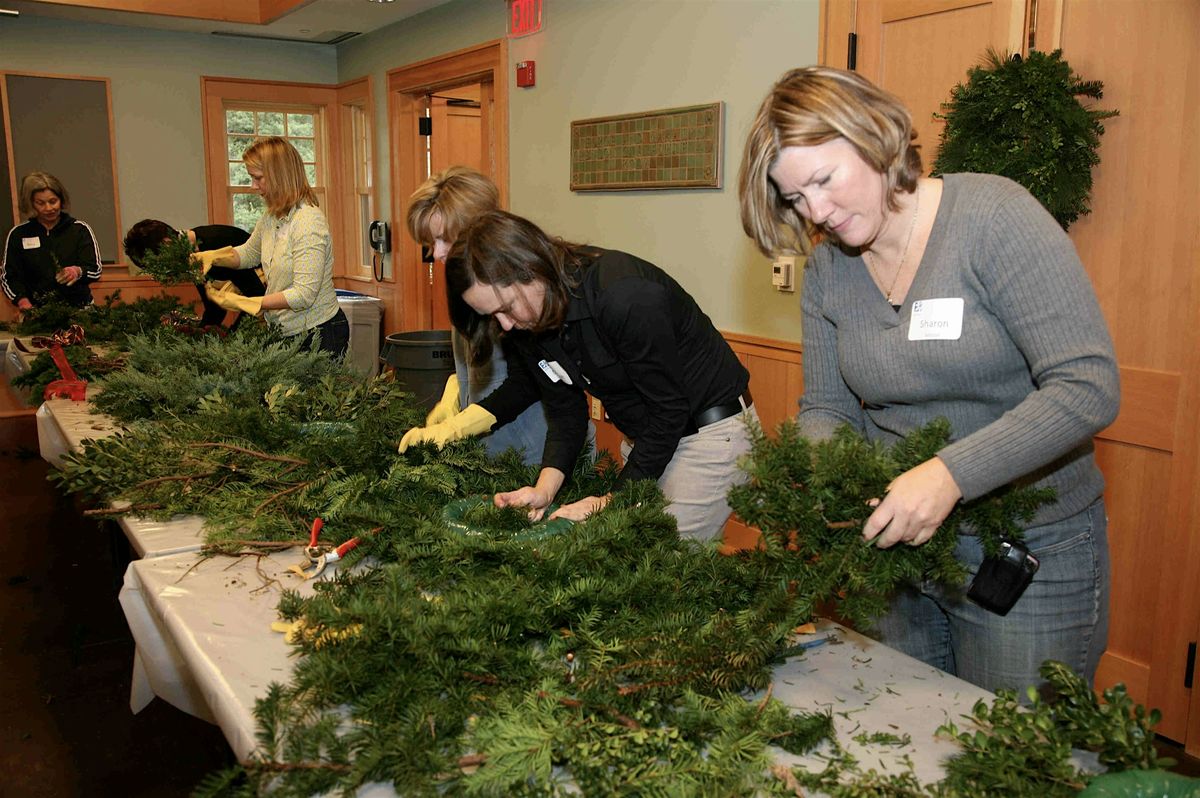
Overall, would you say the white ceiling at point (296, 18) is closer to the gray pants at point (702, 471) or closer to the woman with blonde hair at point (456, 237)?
the woman with blonde hair at point (456, 237)

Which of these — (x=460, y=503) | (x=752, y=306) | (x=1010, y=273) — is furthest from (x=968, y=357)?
(x=752, y=306)

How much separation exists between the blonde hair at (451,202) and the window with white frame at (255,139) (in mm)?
5409

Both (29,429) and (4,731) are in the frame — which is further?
(29,429)

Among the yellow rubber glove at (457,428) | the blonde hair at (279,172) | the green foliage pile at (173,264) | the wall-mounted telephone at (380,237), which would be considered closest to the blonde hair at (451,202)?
the yellow rubber glove at (457,428)

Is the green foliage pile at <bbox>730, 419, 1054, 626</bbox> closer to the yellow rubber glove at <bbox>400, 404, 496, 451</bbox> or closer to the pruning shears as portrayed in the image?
the pruning shears

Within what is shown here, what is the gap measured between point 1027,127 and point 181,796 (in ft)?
8.98

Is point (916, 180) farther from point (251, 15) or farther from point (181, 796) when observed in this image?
point (251, 15)

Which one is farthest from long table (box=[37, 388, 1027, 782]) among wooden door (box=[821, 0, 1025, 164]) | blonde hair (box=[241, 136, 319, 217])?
blonde hair (box=[241, 136, 319, 217])

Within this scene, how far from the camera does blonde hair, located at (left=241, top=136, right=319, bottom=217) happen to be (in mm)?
3963

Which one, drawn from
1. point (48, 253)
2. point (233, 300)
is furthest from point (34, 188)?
point (233, 300)

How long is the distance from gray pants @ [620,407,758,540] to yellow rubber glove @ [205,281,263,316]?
241 cm

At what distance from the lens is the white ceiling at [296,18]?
619 cm

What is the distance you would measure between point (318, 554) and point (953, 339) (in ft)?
3.83

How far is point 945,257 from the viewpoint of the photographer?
140 centimetres
